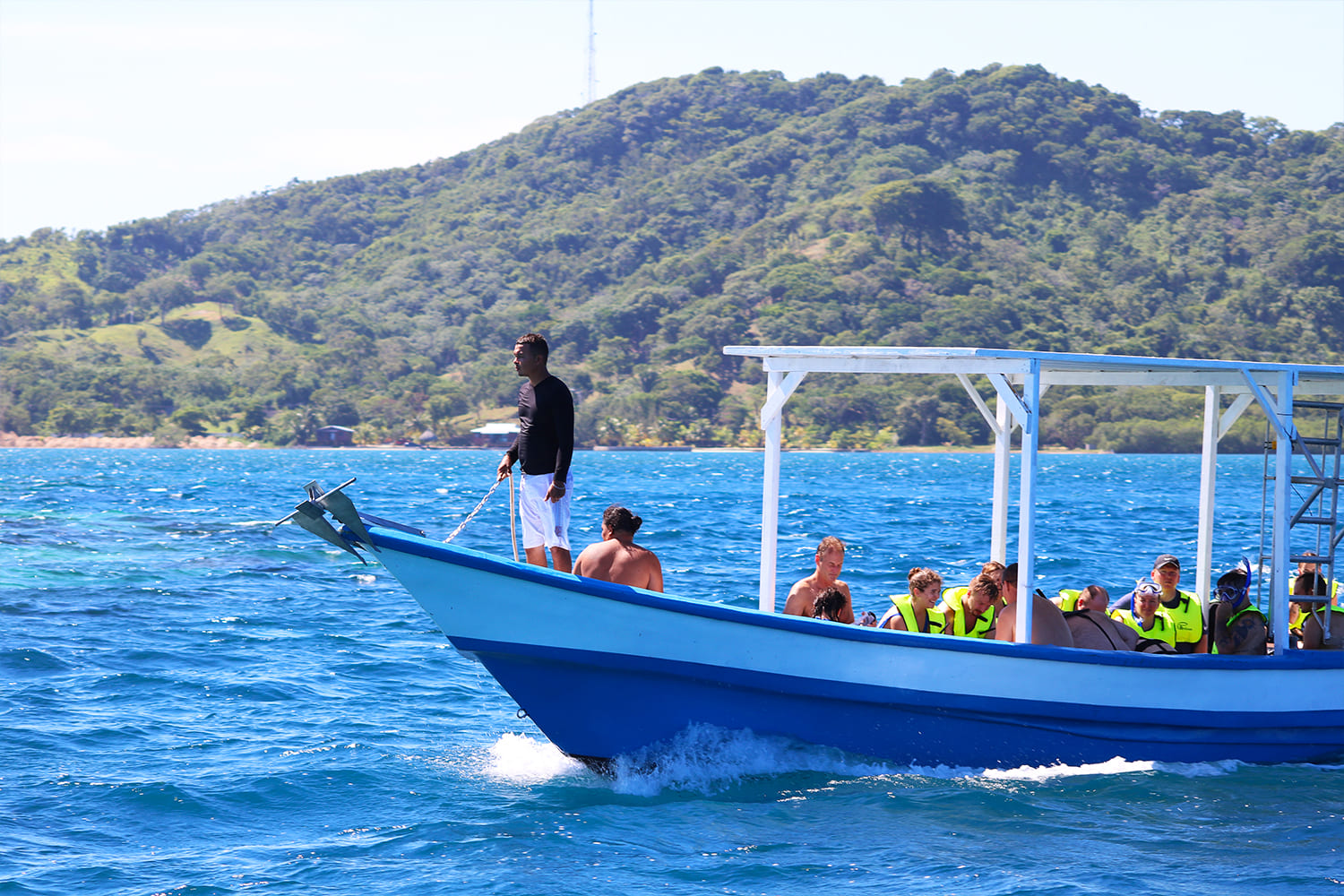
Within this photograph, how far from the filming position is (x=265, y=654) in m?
13.3

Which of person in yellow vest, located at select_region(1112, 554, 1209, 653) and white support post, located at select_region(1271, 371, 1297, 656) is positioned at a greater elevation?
white support post, located at select_region(1271, 371, 1297, 656)

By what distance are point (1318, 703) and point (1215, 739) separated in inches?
27.9

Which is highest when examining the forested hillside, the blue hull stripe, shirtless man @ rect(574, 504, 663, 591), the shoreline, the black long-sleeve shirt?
the forested hillside

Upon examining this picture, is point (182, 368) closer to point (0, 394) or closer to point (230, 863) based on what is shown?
point (0, 394)

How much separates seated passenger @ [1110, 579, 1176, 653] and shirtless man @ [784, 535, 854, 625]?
197 centimetres

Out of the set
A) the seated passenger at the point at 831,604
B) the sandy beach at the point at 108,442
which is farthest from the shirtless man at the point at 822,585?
the sandy beach at the point at 108,442

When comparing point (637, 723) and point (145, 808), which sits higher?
point (637, 723)

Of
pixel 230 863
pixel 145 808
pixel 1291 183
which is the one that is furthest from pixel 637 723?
pixel 1291 183

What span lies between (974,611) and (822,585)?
1018 mm

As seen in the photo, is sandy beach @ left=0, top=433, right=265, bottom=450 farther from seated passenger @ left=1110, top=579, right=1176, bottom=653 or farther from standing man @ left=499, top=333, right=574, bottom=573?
seated passenger @ left=1110, top=579, right=1176, bottom=653

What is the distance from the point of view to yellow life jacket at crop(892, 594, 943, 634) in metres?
8.20

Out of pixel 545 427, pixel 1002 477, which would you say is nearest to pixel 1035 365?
pixel 1002 477

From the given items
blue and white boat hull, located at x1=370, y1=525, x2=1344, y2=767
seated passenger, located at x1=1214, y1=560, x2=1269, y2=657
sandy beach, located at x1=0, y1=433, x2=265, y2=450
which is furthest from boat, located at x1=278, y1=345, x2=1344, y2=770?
sandy beach, located at x1=0, y1=433, x2=265, y2=450

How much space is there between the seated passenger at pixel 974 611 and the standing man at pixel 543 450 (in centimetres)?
259
